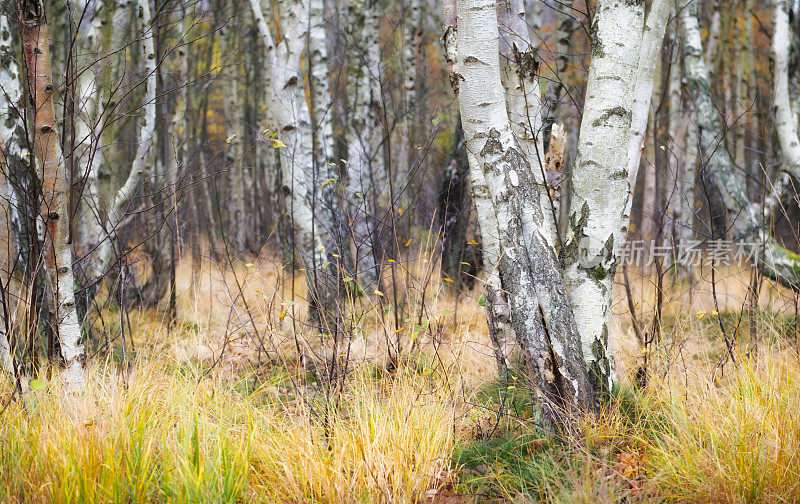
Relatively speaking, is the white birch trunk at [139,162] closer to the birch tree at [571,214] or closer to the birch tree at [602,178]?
the birch tree at [571,214]

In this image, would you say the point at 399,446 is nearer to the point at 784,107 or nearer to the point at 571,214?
the point at 571,214

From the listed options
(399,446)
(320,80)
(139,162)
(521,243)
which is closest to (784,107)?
(521,243)

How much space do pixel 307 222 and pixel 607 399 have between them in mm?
3312

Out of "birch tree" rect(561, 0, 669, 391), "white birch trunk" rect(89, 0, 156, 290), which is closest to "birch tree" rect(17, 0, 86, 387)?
"white birch trunk" rect(89, 0, 156, 290)

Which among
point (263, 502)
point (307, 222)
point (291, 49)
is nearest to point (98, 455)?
point (263, 502)

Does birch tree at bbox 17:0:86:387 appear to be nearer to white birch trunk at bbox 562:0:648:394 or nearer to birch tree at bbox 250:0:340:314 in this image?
birch tree at bbox 250:0:340:314

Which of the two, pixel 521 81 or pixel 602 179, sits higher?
pixel 521 81

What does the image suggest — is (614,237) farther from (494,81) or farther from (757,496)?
(757,496)

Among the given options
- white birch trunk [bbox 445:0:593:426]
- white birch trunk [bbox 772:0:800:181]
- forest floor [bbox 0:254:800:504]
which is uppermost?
white birch trunk [bbox 772:0:800:181]

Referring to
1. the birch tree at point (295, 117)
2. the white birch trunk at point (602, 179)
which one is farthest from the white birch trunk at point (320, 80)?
the white birch trunk at point (602, 179)

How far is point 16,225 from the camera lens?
3.50 m

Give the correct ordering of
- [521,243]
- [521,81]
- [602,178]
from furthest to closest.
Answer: [521,81] → [602,178] → [521,243]

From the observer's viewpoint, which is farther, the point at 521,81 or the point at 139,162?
the point at 139,162

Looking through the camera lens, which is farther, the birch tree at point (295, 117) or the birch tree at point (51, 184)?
the birch tree at point (295, 117)
